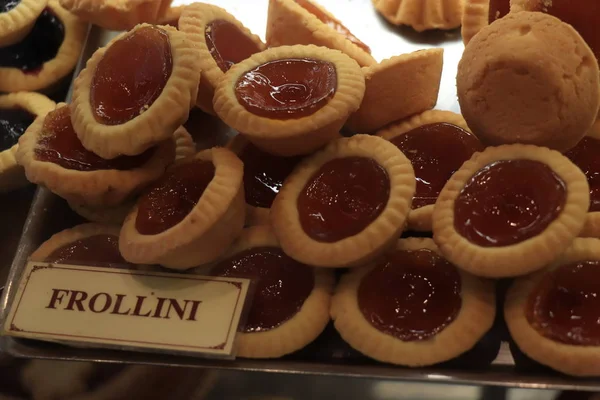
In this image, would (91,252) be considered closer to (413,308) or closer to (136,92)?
(136,92)

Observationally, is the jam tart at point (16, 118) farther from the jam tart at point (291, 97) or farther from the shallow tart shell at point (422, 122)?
the shallow tart shell at point (422, 122)

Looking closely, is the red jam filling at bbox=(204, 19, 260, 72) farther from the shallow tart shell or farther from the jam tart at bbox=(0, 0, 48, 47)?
the jam tart at bbox=(0, 0, 48, 47)

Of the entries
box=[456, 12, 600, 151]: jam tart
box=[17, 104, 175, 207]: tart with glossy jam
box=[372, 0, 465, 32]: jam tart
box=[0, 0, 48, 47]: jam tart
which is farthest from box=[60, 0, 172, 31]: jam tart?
box=[456, 12, 600, 151]: jam tart

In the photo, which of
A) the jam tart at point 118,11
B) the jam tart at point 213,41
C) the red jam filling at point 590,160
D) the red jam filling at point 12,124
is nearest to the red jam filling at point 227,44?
the jam tart at point 213,41

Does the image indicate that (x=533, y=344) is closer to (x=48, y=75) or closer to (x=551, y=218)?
(x=551, y=218)

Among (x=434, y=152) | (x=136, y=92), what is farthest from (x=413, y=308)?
(x=136, y=92)
